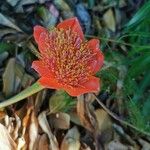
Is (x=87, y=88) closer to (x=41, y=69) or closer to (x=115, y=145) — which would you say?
(x=41, y=69)

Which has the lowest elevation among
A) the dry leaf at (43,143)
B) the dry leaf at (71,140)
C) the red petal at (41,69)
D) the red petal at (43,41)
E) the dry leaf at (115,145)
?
the dry leaf at (115,145)

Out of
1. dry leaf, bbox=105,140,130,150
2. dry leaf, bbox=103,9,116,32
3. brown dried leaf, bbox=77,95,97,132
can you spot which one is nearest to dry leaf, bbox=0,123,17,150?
brown dried leaf, bbox=77,95,97,132

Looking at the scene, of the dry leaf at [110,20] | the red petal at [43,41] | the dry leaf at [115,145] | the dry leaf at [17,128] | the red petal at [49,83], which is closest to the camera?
the red petal at [49,83]

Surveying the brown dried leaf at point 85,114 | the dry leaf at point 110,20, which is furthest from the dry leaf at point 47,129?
the dry leaf at point 110,20

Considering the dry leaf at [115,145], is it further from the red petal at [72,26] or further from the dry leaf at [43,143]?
the red petal at [72,26]

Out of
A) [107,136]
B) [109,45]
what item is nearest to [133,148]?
[107,136]

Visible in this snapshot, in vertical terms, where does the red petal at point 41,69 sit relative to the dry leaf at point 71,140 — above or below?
above

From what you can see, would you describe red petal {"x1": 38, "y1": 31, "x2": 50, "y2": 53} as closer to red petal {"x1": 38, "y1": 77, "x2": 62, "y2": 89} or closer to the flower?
the flower
